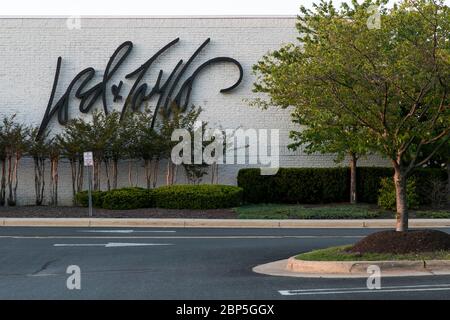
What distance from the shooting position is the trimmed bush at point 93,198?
24.1 meters

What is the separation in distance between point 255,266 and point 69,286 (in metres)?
3.50

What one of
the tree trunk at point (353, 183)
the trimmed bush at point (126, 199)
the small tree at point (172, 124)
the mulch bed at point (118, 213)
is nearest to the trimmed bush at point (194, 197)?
the trimmed bush at point (126, 199)

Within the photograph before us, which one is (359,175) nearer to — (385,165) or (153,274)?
(385,165)

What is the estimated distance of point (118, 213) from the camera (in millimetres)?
22625

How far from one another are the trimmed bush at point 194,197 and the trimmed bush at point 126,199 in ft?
1.13

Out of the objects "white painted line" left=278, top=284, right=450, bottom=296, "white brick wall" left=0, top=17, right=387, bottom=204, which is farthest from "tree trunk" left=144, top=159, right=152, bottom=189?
"white painted line" left=278, top=284, right=450, bottom=296

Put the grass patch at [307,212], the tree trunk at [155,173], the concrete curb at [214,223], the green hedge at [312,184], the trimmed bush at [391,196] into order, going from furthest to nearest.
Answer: the tree trunk at [155,173], the green hedge at [312,184], the trimmed bush at [391,196], the grass patch at [307,212], the concrete curb at [214,223]

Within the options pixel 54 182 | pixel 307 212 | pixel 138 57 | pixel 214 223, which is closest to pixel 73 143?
pixel 54 182

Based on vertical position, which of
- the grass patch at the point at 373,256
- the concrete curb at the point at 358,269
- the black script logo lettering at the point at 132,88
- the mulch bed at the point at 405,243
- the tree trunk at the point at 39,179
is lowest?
the concrete curb at the point at 358,269

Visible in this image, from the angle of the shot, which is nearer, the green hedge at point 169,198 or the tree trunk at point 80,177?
the green hedge at point 169,198

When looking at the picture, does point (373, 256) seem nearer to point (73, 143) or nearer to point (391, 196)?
point (391, 196)

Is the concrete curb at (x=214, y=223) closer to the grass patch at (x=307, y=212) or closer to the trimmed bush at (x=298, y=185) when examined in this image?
the grass patch at (x=307, y=212)

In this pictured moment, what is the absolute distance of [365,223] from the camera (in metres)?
20.7

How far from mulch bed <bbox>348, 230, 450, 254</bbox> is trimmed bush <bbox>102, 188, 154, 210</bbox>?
12.8 metres
